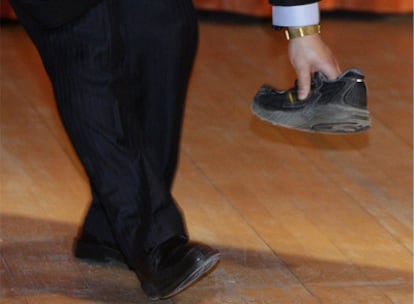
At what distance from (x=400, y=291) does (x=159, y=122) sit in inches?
19.8

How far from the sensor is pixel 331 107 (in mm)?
1688

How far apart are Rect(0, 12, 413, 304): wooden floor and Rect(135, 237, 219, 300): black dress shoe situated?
70mm

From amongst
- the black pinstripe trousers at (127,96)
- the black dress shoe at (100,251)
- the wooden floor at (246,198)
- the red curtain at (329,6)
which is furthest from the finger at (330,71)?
the red curtain at (329,6)

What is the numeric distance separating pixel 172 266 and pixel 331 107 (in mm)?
358

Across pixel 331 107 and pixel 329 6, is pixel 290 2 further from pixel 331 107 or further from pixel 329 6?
pixel 329 6

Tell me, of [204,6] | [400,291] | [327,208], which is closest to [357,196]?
[327,208]

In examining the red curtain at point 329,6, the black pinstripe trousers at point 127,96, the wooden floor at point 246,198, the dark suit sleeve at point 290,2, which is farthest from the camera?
the red curtain at point 329,6

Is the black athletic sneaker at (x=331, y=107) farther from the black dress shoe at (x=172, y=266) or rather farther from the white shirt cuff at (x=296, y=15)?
the black dress shoe at (x=172, y=266)

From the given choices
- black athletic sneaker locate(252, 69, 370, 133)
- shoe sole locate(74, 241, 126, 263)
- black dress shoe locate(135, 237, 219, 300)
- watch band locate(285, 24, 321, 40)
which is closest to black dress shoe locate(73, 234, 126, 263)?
shoe sole locate(74, 241, 126, 263)

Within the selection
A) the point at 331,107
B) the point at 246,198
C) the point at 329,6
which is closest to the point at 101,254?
the point at 246,198

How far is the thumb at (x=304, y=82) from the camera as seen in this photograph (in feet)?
5.59

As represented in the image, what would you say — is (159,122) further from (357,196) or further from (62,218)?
(357,196)

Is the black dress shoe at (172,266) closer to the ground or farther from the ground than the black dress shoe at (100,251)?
farther from the ground

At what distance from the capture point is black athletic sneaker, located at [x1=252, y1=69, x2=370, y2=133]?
1.69 m
